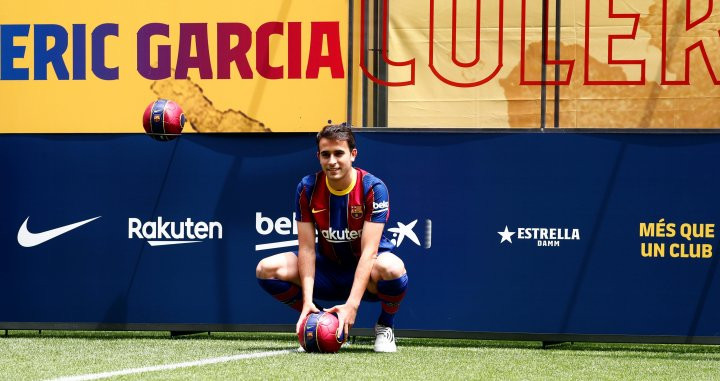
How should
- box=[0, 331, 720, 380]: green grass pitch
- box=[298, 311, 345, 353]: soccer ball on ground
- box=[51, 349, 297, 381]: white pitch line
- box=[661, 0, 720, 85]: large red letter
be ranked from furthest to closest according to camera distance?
1. box=[661, 0, 720, 85]: large red letter
2. box=[298, 311, 345, 353]: soccer ball on ground
3. box=[0, 331, 720, 380]: green grass pitch
4. box=[51, 349, 297, 381]: white pitch line

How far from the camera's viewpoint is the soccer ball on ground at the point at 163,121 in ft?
26.0

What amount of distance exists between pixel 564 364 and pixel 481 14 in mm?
4228

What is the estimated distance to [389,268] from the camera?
22.5ft

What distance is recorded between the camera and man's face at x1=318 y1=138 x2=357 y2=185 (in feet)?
22.3

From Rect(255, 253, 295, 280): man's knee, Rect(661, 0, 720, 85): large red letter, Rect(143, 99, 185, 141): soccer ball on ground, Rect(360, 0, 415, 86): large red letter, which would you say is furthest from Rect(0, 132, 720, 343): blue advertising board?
Rect(661, 0, 720, 85): large red letter

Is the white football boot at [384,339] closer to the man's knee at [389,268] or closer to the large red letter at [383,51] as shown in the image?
the man's knee at [389,268]

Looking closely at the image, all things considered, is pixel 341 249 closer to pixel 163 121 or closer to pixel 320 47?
pixel 163 121

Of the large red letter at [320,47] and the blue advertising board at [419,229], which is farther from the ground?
the large red letter at [320,47]

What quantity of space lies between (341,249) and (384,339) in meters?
0.56

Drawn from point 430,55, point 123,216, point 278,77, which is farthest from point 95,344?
point 278,77

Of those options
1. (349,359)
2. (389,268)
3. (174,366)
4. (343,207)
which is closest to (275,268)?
(343,207)

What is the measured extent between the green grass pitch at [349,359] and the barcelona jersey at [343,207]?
2.11 ft

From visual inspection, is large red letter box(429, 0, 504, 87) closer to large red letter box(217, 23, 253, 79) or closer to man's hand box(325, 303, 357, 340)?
large red letter box(217, 23, 253, 79)

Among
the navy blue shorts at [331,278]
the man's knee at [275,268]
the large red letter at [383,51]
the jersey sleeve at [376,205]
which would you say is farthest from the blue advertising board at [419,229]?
the jersey sleeve at [376,205]
